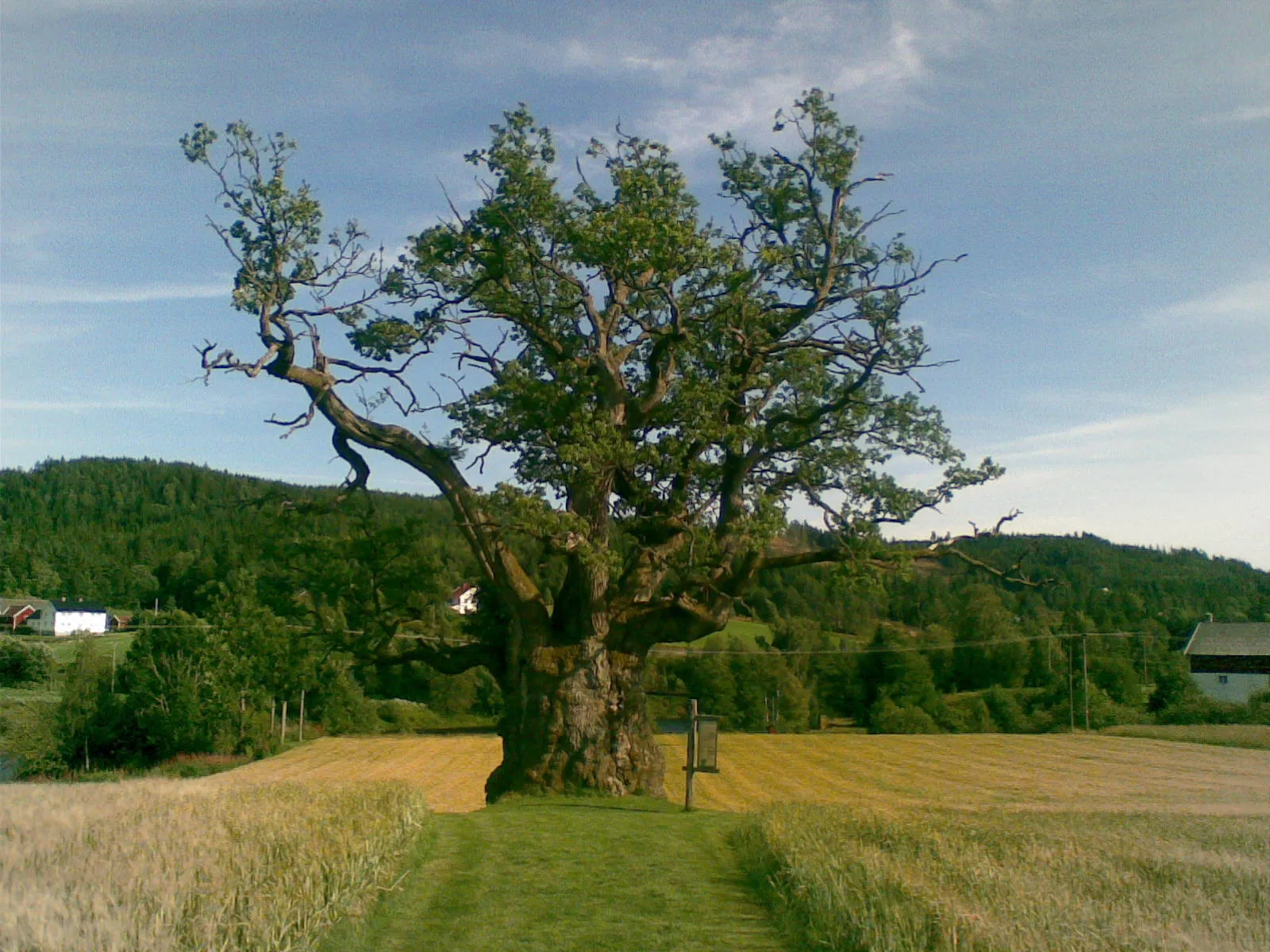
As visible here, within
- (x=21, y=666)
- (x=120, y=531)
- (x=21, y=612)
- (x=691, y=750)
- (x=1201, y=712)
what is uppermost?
(x=120, y=531)

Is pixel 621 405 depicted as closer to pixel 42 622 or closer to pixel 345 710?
pixel 345 710

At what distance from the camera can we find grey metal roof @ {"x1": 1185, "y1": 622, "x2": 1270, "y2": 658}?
8156 centimetres

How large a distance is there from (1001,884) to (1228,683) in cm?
8485

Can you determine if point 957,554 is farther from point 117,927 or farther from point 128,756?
point 128,756

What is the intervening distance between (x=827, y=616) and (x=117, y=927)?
113156 millimetres

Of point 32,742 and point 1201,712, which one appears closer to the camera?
point 32,742

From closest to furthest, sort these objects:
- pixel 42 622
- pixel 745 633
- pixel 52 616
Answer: pixel 745 633, pixel 52 616, pixel 42 622

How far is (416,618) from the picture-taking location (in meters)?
→ 23.0

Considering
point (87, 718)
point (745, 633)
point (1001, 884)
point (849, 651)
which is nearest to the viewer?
point (1001, 884)

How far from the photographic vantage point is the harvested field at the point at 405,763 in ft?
130

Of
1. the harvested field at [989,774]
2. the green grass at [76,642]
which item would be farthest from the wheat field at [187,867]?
the green grass at [76,642]

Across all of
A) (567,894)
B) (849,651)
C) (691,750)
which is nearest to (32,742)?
(691,750)

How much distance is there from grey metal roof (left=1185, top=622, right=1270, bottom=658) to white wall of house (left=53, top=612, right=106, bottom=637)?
91.3 m

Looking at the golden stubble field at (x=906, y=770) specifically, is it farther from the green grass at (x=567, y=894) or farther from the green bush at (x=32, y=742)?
the green grass at (x=567, y=894)
